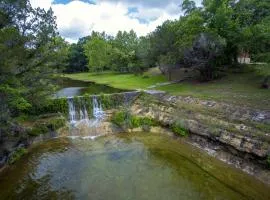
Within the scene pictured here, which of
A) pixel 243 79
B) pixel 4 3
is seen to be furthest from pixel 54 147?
pixel 243 79

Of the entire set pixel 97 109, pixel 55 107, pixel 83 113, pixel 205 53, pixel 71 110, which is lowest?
pixel 83 113

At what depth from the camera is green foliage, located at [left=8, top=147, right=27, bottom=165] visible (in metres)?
13.3

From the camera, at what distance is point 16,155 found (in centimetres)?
1377

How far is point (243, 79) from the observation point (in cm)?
2394

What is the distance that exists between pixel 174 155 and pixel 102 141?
545cm

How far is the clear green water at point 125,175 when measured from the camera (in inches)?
400

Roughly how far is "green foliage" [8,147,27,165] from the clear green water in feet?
1.00

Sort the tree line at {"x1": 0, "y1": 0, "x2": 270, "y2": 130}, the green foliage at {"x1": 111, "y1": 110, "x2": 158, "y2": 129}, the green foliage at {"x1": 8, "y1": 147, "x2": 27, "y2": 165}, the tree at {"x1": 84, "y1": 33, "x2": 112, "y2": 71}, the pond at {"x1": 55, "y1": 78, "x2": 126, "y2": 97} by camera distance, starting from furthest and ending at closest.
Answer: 1. the tree at {"x1": 84, "y1": 33, "x2": 112, "y2": 71}
2. the pond at {"x1": 55, "y1": 78, "x2": 126, "y2": 97}
3. the green foliage at {"x1": 111, "y1": 110, "x2": 158, "y2": 129}
4. the green foliage at {"x1": 8, "y1": 147, "x2": 27, "y2": 165}
5. the tree line at {"x1": 0, "y1": 0, "x2": 270, "y2": 130}

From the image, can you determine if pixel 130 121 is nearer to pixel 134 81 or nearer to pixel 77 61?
pixel 134 81

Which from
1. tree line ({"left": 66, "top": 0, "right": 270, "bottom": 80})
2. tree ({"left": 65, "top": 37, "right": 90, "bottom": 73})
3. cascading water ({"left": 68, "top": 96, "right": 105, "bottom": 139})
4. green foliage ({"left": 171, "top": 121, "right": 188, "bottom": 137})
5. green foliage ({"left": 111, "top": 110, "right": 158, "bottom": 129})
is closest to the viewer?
green foliage ({"left": 171, "top": 121, "right": 188, "bottom": 137})

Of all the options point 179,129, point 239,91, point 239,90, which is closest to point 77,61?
point 239,90

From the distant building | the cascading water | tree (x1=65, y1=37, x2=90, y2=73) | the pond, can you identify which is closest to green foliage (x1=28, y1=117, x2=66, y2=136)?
the cascading water

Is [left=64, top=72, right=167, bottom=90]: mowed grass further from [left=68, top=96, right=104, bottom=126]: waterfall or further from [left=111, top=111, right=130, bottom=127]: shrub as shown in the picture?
[left=111, top=111, right=130, bottom=127]: shrub

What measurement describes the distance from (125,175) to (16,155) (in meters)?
6.77
